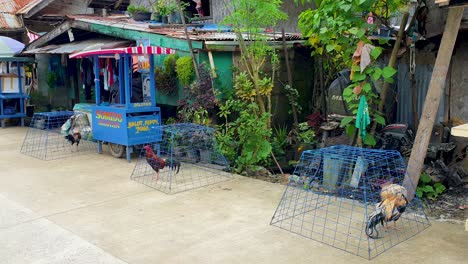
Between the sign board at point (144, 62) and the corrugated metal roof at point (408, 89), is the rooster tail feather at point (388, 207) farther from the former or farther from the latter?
the sign board at point (144, 62)

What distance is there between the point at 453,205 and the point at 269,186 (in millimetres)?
2535

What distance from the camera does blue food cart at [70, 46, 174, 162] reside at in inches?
330

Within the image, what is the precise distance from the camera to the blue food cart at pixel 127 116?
27.5ft

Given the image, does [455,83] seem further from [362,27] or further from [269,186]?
[269,186]

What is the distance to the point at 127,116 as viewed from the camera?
8398 mm

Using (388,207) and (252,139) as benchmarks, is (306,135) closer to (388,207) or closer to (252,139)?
(252,139)

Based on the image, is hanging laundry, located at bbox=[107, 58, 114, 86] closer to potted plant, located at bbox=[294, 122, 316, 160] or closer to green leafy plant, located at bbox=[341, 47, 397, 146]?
potted plant, located at bbox=[294, 122, 316, 160]

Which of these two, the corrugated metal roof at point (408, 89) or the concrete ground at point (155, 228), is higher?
the corrugated metal roof at point (408, 89)

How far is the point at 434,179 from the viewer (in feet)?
20.9

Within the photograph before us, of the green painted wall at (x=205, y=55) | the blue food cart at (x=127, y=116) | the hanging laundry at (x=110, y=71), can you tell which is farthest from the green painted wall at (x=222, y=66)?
the hanging laundry at (x=110, y=71)

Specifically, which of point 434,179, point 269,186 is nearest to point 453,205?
point 434,179

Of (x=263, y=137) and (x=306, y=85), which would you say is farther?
(x=306, y=85)

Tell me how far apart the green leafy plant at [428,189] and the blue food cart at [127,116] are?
4.74 m

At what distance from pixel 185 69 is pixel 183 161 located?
1789 millimetres
